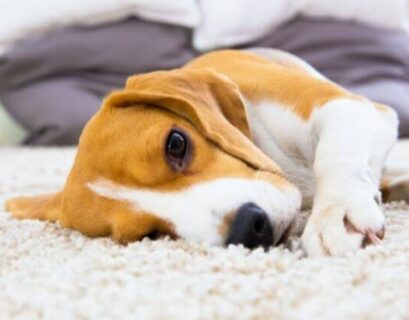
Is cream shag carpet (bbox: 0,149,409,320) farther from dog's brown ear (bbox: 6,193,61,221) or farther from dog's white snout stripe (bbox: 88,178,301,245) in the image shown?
dog's brown ear (bbox: 6,193,61,221)

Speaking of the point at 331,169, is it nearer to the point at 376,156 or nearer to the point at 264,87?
the point at 376,156

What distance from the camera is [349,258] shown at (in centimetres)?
117

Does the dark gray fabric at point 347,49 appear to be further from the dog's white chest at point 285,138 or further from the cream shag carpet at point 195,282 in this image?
the cream shag carpet at point 195,282

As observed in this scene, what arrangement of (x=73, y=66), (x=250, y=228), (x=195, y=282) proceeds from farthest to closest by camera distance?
(x=73, y=66) → (x=250, y=228) → (x=195, y=282)

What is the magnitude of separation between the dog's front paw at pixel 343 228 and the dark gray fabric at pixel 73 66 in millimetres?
2148

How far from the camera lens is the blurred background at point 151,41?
11.4 ft

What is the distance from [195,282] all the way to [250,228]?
260mm

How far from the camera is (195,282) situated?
1.04 meters

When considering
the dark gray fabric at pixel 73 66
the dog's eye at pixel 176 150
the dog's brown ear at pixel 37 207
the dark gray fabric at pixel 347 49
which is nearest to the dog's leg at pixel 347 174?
the dog's eye at pixel 176 150

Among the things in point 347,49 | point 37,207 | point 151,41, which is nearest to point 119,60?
point 151,41

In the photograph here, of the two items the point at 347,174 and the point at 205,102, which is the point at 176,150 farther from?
the point at 347,174

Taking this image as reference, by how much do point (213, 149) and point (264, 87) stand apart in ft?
1.50

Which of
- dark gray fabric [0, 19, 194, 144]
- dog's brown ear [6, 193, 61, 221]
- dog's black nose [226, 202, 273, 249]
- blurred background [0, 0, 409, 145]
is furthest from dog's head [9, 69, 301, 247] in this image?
blurred background [0, 0, 409, 145]

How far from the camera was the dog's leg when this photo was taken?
129 centimetres
